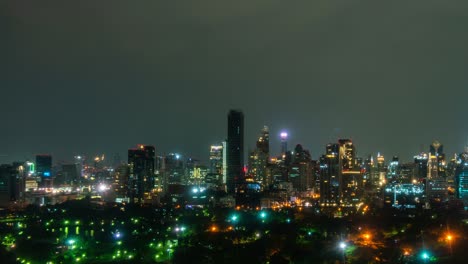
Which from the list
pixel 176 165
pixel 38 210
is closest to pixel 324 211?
pixel 38 210

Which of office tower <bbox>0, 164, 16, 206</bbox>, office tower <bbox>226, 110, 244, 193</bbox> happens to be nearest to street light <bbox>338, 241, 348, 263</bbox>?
office tower <bbox>0, 164, 16, 206</bbox>

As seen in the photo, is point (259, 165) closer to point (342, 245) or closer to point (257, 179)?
point (257, 179)

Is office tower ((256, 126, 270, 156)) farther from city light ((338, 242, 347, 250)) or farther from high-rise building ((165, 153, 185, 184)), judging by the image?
city light ((338, 242, 347, 250))

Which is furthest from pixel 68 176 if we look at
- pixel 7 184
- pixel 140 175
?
pixel 7 184

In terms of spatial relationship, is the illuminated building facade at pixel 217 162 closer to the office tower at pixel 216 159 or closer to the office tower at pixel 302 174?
the office tower at pixel 216 159

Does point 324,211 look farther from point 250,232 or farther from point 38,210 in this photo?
point 38,210

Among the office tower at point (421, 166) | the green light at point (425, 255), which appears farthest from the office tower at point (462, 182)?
the green light at point (425, 255)
